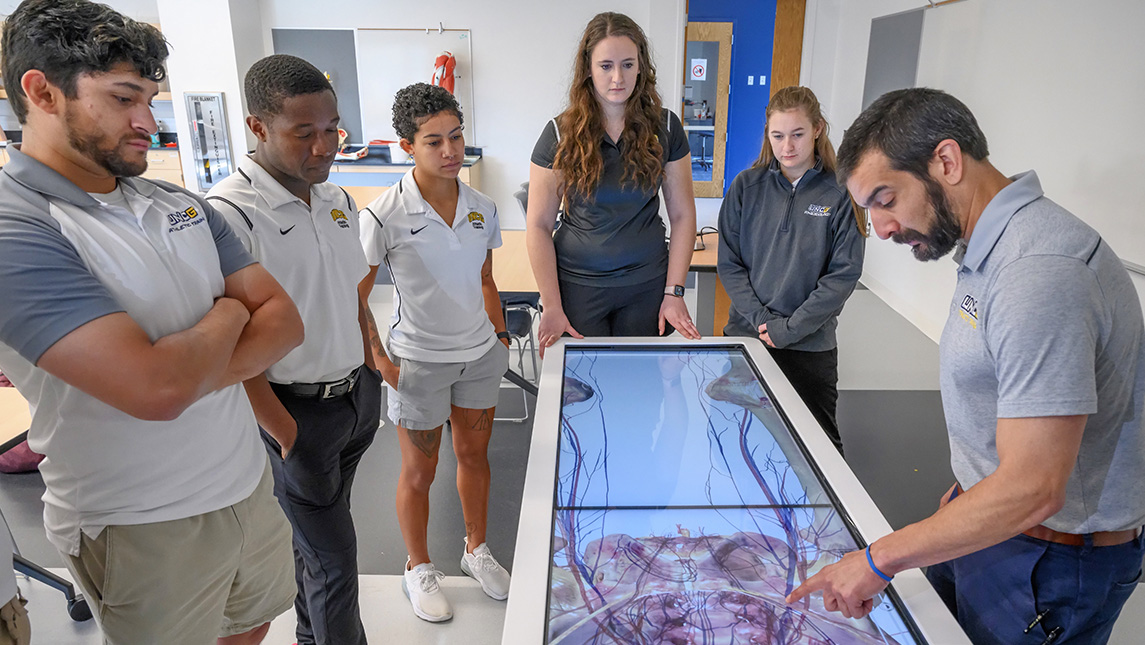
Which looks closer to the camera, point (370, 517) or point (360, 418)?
point (360, 418)

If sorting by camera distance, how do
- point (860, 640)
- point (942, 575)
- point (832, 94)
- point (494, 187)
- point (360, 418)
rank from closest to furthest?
point (860, 640), point (942, 575), point (360, 418), point (832, 94), point (494, 187)

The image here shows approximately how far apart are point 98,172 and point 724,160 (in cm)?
688

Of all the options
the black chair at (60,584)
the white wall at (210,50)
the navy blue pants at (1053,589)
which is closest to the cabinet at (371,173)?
the white wall at (210,50)

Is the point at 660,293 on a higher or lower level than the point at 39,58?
lower

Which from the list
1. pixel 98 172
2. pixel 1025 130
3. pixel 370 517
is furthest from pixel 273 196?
pixel 1025 130

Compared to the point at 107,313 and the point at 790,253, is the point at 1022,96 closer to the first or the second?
the point at 790,253

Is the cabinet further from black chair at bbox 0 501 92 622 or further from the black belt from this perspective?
the black belt

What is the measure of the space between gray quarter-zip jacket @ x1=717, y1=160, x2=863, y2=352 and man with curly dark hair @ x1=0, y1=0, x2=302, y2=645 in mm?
1439

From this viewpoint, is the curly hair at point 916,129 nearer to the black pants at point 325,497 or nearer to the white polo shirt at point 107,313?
the white polo shirt at point 107,313

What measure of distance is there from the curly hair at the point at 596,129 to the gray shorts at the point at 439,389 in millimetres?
555

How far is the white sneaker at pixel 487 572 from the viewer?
217 cm

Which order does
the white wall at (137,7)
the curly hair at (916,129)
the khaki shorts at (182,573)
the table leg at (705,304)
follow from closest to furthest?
the curly hair at (916,129), the khaki shorts at (182,573), the table leg at (705,304), the white wall at (137,7)

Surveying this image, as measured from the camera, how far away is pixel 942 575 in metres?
1.34

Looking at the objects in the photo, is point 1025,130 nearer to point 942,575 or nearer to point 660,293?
point 660,293
